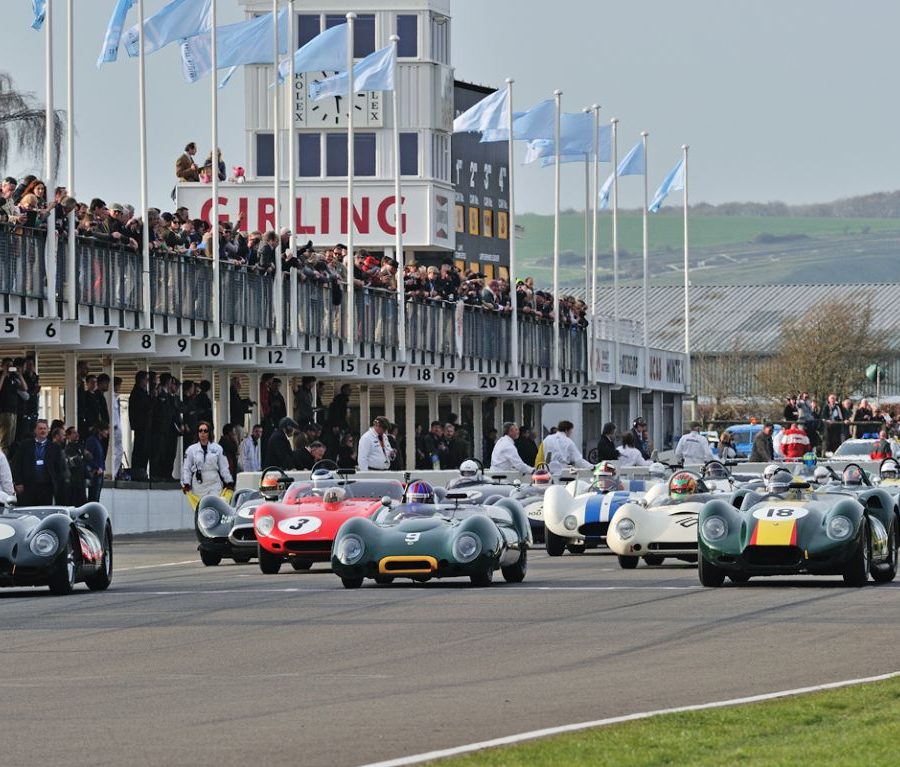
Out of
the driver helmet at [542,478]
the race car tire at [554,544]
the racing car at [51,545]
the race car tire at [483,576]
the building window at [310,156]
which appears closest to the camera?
the racing car at [51,545]

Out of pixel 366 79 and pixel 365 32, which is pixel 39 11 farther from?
pixel 365 32

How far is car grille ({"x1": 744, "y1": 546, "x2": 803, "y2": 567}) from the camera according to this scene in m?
22.7

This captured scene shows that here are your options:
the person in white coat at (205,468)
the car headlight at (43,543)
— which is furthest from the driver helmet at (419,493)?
the person in white coat at (205,468)

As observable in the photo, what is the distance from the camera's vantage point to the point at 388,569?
2338cm

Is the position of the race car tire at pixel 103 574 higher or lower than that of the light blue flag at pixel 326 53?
lower

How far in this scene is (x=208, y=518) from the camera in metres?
29.5

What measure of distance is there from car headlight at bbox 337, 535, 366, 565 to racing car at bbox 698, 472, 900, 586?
333 centimetres

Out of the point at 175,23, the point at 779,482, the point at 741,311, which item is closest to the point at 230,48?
the point at 175,23

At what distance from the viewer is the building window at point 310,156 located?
239 ft

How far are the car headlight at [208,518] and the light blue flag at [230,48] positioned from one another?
61.1ft

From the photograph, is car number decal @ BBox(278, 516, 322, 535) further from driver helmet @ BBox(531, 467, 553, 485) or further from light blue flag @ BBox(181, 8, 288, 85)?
light blue flag @ BBox(181, 8, 288, 85)

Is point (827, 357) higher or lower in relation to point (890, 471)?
higher

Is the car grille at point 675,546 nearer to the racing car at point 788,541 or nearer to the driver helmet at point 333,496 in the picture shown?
the racing car at point 788,541

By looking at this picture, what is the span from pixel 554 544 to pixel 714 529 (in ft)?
26.9
